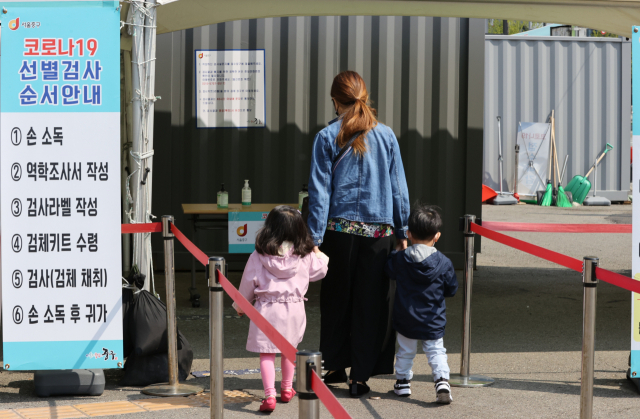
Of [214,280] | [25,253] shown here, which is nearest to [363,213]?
[214,280]

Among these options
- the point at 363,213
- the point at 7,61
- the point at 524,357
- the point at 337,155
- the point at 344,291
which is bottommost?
the point at 524,357

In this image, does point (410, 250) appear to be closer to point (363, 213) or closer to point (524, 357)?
point (363, 213)

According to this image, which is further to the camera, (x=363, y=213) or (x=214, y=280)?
(x=363, y=213)

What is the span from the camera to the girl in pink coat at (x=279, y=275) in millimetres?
3977

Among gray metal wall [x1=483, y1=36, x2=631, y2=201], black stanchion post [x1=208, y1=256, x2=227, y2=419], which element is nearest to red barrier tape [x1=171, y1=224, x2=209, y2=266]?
black stanchion post [x1=208, y1=256, x2=227, y2=419]

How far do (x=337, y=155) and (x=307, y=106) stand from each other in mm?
4324

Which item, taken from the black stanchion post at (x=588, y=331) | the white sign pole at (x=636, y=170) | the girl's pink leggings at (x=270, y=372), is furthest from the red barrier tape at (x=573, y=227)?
the girl's pink leggings at (x=270, y=372)

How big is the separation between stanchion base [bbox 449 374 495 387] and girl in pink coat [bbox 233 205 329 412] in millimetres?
1130

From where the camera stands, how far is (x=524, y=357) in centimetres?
520

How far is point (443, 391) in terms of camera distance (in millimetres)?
4086

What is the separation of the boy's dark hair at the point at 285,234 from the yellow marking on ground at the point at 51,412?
1.30 m

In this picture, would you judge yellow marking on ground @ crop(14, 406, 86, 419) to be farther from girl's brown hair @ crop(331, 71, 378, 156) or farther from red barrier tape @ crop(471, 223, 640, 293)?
red barrier tape @ crop(471, 223, 640, 293)

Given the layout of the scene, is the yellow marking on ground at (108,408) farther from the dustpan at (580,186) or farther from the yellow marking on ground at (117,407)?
the dustpan at (580,186)

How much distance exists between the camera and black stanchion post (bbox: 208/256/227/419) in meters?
3.33
